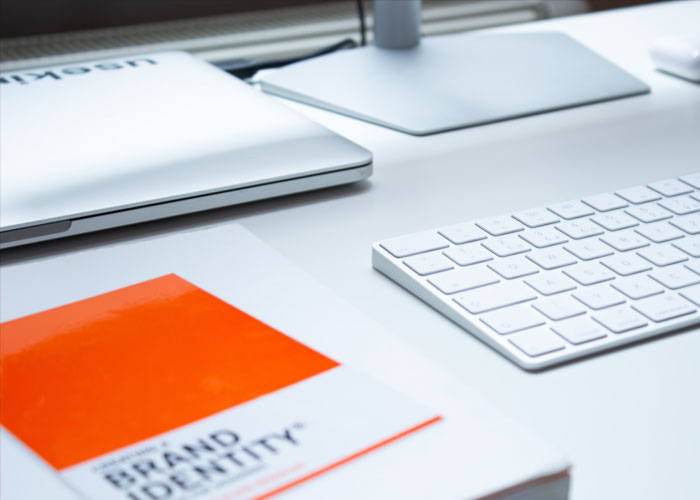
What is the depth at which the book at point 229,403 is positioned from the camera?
29cm

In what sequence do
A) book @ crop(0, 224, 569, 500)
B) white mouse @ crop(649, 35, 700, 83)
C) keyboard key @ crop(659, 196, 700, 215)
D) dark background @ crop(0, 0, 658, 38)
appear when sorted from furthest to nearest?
white mouse @ crop(649, 35, 700, 83)
dark background @ crop(0, 0, 658, 38)
keyboard key @ crop(659, 196, 700, 215)
book @ crop(0, 224, 569, 500)

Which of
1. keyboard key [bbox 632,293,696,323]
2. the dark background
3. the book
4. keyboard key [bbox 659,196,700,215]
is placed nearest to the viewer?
the book

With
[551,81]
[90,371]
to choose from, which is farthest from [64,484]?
[551,81]

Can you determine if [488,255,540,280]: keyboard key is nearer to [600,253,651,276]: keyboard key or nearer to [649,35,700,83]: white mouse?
[600,253,651,276]: keyboard key

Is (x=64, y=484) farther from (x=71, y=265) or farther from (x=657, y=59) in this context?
(x=657, y=59)

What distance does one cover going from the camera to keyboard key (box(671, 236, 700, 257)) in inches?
17.5

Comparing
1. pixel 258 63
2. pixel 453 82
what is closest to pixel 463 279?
pixel 453 82

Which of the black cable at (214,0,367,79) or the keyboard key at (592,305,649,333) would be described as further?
the black cable at (214,0,367,79)

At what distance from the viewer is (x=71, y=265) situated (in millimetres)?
457

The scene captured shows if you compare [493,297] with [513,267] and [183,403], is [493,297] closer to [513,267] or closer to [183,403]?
[513,267]

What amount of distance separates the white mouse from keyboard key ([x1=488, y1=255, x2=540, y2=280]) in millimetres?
442

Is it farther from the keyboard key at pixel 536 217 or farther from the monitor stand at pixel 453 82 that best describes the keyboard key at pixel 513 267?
the monitor stand at pixel 453 82

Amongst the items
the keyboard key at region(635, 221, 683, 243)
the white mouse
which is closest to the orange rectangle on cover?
the keyboard key at region(635, 221, 683, 243)

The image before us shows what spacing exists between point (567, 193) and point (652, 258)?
0.12 m
